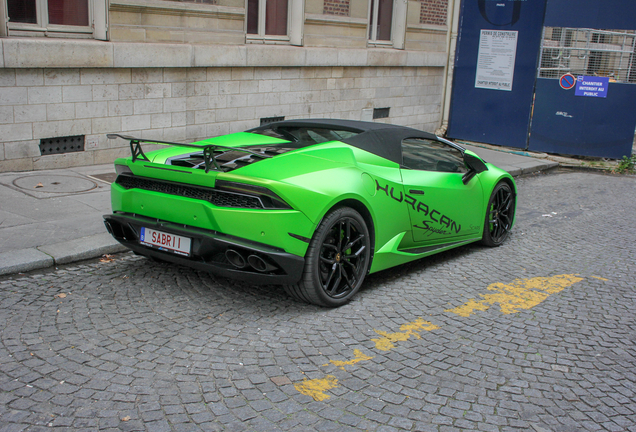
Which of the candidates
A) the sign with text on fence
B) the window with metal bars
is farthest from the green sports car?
the window with metal bars

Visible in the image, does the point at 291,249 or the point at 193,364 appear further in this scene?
the point at 291,249

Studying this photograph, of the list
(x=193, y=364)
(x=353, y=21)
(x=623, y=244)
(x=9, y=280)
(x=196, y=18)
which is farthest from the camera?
(x=353, y=21)

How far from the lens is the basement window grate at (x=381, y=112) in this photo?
47.0 feet

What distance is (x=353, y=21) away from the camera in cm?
1311

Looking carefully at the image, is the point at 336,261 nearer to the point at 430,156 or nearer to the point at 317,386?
the point at 317,386

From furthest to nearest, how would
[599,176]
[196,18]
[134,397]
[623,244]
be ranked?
[599,176], [196,18], [623,244], [134,397]

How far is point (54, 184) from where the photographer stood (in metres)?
7.77

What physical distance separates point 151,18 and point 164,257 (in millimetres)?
5981

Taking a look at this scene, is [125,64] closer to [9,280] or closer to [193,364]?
[9,280]

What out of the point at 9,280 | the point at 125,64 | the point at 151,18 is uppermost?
the point at 151,18

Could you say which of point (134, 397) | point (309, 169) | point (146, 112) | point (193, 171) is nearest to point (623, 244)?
point (309, 169)

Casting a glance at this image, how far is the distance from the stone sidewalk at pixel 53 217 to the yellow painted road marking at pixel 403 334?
109 inches

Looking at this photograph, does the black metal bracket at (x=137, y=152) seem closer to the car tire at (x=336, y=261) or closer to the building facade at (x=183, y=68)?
the car tire at (x=336, y=261)

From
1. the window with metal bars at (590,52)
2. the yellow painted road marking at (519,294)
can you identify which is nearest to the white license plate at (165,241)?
the yellow painted road marking at (519,294)
